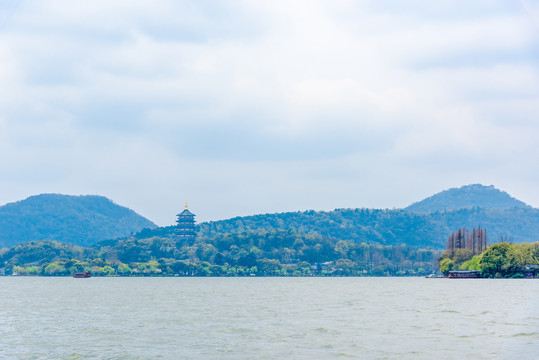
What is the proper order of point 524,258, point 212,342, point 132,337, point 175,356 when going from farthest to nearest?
point 524,258
point 132,337
point 212,342
point 175,356

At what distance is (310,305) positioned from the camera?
8694 cm

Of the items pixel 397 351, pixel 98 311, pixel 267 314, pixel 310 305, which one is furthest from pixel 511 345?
pixel 98 311

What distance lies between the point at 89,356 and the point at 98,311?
37.6 meters

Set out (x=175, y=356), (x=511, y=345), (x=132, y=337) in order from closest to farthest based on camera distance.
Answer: (x=175, y=356), (x=511, y=345), (x=132, y=337)

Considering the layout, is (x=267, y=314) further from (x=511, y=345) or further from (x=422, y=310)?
(x=511, y=345)

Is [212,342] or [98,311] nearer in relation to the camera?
[212,342]

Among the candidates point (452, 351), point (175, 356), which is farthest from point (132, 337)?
point (452, 351)

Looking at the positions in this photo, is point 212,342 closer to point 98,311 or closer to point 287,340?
point 287,340

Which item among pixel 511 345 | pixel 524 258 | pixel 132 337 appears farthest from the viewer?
pixel 524 258

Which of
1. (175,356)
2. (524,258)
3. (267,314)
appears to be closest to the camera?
(175,356)

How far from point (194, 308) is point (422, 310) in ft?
86.5

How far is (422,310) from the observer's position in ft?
250

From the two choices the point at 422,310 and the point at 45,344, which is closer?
the point at 45,344

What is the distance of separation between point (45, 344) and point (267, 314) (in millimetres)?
28396
